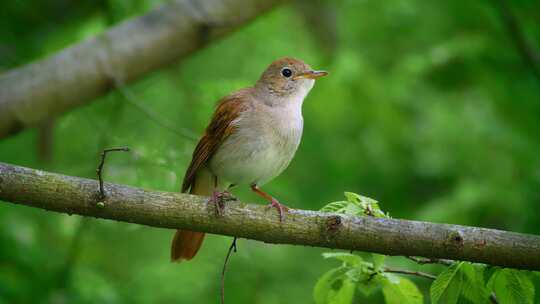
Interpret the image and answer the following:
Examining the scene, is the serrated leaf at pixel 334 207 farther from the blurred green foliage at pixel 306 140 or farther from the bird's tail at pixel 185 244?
the blurred green foliage at pixel 306 140

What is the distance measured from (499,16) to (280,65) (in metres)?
2.30

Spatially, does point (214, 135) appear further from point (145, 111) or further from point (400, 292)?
point (400, 292)

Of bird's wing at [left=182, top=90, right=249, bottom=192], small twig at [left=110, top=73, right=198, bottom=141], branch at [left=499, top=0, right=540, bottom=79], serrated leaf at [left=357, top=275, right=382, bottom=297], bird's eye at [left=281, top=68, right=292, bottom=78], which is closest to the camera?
serrated leaf at [left=357, top=275, right=382, bottom=297]

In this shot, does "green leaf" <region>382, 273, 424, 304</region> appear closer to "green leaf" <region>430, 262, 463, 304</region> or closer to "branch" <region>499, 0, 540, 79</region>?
"green leaf" <region>430, 262, 463, 304</region>

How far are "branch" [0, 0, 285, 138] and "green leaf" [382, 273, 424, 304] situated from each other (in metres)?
3.21

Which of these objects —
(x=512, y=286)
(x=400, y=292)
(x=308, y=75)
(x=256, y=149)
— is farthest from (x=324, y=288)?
(x=308, y=75)

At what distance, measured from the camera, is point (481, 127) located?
7.01 metres

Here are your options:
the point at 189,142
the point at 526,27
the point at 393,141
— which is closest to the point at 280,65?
the point at 189,142

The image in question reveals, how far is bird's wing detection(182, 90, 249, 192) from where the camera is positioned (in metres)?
5.11

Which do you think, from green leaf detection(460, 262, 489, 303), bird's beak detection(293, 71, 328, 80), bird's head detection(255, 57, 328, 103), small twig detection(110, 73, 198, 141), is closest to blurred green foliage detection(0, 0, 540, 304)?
small twig detection(110, 73, 198, 141)

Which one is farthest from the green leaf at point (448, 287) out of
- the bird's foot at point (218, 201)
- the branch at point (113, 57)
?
the branch at point (113, 57)

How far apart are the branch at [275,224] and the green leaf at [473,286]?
2.5 inches

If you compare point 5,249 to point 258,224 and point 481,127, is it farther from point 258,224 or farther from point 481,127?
point 481,127

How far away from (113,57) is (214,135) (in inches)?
54.8
